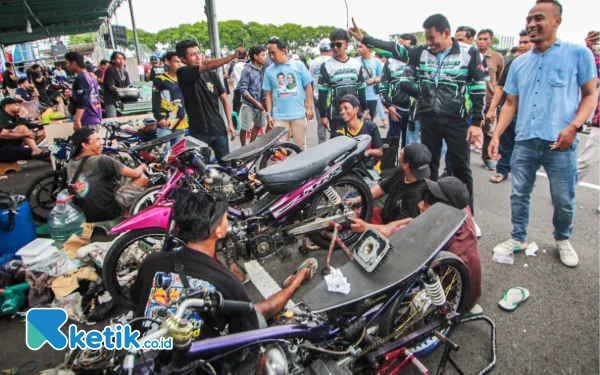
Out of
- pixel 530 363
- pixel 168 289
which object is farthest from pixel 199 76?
pixel 530 363

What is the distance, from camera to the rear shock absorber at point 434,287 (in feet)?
6.51

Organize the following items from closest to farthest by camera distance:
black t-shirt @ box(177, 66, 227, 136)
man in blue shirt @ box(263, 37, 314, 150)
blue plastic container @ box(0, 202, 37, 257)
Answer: blue plastic container @ box(0, 202, 37, 257), black t-shirt @ box(177, 66, 227, 136), man in blue shirt @ box(263, 37, 314, 150)

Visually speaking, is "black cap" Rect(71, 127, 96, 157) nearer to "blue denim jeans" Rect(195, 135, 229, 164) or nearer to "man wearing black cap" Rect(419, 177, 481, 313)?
"blue denim jeans" Rect(195, 135, 229, 164)

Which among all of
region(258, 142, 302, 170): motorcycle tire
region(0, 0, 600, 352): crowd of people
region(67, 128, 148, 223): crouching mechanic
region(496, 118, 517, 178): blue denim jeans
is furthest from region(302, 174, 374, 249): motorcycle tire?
region(496, 118, 517, 178): blue denim jeans

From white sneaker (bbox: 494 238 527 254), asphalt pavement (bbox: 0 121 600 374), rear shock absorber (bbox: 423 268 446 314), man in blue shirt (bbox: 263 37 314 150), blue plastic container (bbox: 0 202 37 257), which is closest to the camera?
rear shock absorber (bbox: 423 268 446 314)

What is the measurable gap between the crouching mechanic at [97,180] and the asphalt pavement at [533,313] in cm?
132

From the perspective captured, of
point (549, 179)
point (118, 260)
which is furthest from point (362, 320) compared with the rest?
point (549, 179)

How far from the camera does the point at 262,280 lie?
322 cm

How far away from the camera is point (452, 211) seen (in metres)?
2.21

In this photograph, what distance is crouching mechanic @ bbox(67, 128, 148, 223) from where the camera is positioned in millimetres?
3662

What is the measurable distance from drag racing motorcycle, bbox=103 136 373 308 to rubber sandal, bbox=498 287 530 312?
4.35 feet

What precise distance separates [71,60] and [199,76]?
2620 millimetres

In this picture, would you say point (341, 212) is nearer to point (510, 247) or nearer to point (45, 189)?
point (510, 247)

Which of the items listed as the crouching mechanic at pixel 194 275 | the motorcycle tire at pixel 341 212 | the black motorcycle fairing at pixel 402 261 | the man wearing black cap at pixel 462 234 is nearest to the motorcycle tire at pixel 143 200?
the motorcycle tire at pixel 341 212
